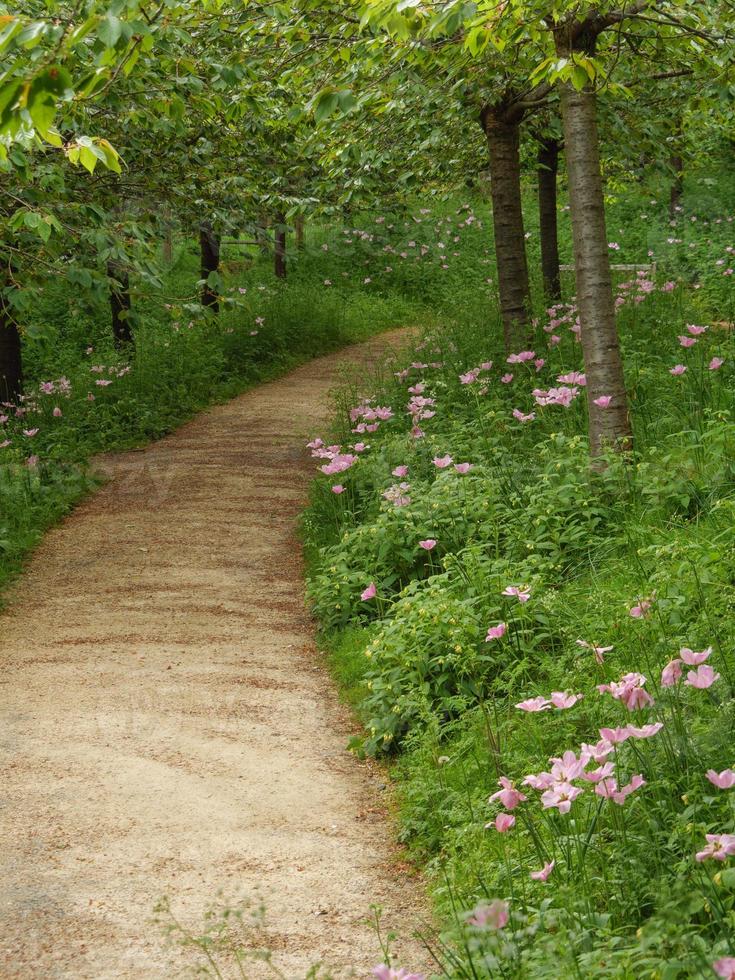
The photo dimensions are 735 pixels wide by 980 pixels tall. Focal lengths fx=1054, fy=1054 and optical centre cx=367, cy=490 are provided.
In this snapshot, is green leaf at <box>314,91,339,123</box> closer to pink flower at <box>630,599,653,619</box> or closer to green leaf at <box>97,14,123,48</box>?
green leaf at <box>97,14,123,48</box>

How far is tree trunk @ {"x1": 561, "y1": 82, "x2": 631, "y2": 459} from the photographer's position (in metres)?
6.29

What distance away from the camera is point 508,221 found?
34.3 feet

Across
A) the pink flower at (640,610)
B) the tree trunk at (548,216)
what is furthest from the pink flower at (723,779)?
the tree trunk at (548,216)

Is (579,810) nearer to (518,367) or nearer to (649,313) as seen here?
(518,367)

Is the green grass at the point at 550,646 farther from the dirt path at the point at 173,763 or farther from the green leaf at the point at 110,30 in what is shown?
the green leaf at the point at 110,30

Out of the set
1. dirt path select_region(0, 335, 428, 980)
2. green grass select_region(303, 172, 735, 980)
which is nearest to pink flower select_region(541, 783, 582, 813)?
green grass select_region(303, 172, 735, 980)

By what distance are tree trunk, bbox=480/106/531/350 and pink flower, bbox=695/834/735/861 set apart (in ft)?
26.0

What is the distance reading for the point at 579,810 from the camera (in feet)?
10.7

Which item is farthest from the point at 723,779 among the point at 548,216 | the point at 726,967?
the point at 548,216

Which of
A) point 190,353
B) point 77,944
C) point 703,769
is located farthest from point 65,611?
point 190,353

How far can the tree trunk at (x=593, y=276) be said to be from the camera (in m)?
6.29

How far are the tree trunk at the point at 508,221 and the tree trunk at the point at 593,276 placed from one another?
3.60 meters

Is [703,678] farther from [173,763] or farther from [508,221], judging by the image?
[508,221]

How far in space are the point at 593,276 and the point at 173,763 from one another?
373 centimetres
